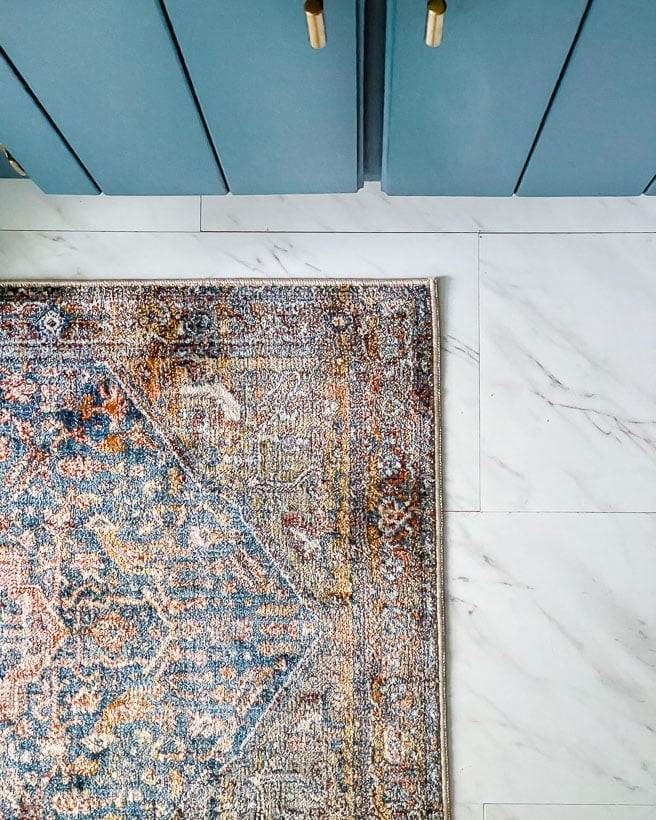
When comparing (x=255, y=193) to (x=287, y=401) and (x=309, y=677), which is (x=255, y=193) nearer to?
(x=287, y=401)

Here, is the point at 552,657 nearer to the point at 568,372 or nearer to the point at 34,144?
the point at 568,372

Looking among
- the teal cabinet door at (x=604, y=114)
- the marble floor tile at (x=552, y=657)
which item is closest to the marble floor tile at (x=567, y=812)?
the marble floor tile at (x=552, y=657)

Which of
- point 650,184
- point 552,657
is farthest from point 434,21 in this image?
point 552,657

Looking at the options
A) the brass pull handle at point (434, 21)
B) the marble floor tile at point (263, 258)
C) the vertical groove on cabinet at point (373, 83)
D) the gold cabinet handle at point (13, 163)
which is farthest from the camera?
the marble floor tile at point (263, 258)

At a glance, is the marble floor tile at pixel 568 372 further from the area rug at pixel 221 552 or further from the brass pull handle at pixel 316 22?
the brass pull handle at pixel 316 22

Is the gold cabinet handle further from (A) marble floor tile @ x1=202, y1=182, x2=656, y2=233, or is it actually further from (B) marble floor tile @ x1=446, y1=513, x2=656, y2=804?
(B) marble floor tile @ x1=446, y1=513, x2=656, y2=804

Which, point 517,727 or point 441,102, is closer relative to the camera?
point 441,102

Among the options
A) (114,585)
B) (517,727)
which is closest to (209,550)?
(114,585)
